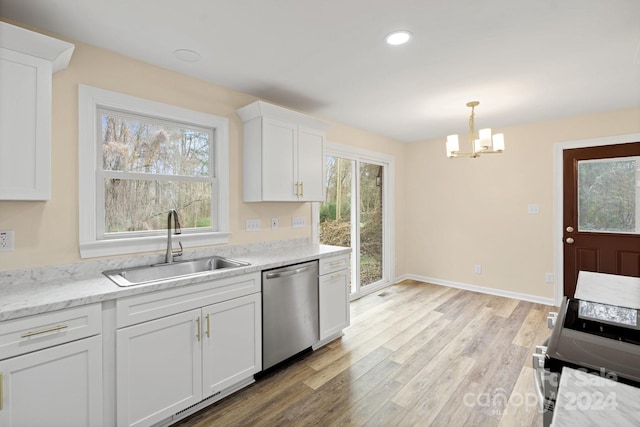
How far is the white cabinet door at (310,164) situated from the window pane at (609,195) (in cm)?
319

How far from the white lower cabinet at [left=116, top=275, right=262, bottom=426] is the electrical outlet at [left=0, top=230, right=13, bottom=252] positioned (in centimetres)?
80

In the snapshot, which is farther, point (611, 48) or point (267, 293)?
point (267, 293)

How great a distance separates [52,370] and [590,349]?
219 centimetres

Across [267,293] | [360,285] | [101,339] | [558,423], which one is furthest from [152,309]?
[360,285]

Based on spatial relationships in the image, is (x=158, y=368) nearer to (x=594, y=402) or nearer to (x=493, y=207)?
(x=594, y=402)

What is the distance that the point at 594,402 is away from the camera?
699 mm

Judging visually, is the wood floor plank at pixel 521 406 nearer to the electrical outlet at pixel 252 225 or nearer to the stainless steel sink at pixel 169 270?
the stainless steel sink at pixel 169 270

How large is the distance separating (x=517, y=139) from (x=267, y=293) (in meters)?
3.89

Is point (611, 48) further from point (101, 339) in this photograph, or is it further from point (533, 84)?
point (101, 339)

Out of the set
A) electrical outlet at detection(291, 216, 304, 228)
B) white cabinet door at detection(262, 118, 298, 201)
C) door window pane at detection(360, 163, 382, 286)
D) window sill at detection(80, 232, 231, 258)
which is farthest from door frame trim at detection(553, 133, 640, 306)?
window sill at detection(80, 232, 231, 258)

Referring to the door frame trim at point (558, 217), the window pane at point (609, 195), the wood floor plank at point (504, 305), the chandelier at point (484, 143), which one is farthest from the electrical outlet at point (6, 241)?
the window pane at point (609, 195)

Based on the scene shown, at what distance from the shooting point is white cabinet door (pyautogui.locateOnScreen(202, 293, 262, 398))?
2004mm

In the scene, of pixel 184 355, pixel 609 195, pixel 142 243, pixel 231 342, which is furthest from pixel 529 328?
pixel 142 243

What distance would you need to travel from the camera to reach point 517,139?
4152 mm
